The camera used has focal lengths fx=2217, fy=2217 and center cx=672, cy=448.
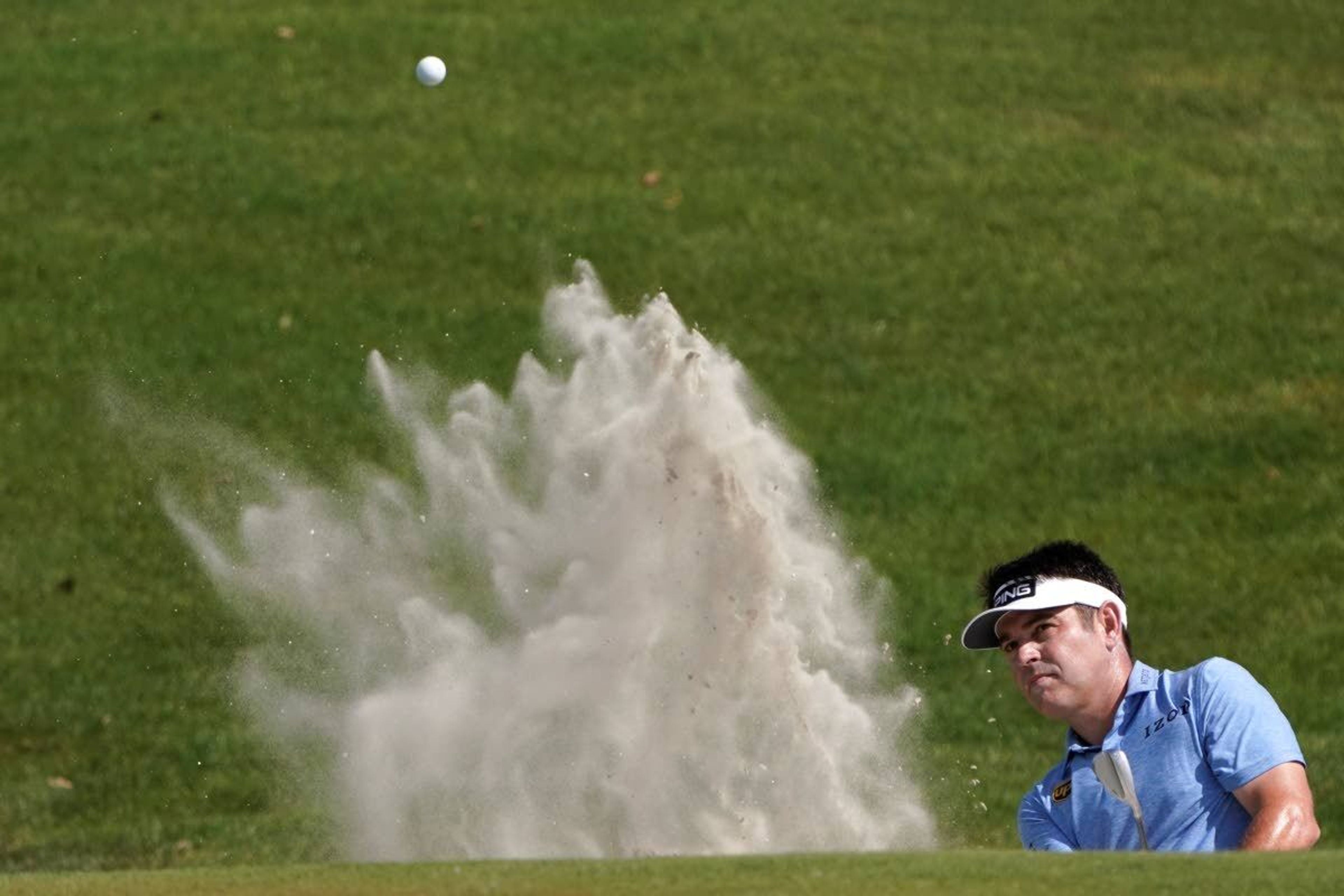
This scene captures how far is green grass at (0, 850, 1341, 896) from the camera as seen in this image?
417 cm

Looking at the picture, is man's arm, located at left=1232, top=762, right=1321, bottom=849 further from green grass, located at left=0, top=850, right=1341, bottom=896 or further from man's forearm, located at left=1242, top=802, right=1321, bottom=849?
green grass, located at left=0, top=850, right=1341, bottom=896

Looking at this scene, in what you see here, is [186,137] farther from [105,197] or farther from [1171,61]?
[1171,61]

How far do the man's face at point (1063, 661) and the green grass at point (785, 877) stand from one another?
2.59ft

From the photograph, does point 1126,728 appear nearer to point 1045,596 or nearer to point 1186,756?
point 1186,756

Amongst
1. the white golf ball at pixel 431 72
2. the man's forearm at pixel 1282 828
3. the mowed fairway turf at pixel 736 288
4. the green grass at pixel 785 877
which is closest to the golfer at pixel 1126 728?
the man's forearm at pixel 1282 828

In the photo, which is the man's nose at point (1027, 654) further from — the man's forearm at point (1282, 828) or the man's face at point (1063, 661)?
the man's forearm at point (1282, 828)

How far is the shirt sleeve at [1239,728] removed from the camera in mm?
5102

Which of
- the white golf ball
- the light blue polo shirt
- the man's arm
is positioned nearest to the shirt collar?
the light blue polo shirt

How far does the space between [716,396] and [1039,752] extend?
8.32ft

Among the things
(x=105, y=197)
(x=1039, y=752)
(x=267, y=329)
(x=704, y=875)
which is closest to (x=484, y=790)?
(x=1039, y=752)

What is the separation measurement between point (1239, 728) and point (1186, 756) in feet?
0.48

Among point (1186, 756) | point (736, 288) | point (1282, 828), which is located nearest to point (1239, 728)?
point (1186, 756)

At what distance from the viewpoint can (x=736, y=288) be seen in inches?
518

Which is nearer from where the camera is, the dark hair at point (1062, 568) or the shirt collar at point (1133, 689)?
the shirt collar at point (1133, 689)
